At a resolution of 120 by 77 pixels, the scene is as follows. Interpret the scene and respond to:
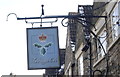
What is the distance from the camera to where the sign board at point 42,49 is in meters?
12.9

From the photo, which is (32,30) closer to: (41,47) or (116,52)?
(41,47)

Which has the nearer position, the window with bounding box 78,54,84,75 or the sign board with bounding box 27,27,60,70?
the sign board with bounding box 27,27,60,70

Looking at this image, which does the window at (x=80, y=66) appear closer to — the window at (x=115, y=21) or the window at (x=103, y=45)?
the window at (x=103, y=45)

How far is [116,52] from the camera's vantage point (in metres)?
13.3

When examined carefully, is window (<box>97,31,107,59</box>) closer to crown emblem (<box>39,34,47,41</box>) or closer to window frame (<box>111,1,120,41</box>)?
window frame (<box>111,1,120,41</box>)

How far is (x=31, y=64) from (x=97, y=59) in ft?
14.0

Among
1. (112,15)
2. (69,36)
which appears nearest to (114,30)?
(112,15)

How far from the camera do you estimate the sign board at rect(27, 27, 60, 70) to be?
12875 millimetres

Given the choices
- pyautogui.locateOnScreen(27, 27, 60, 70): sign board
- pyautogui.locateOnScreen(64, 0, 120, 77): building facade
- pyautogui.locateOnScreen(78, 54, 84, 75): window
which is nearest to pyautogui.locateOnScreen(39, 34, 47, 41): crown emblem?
pyautogui.locateOnScreen(27, 27, 60, 70): sign board

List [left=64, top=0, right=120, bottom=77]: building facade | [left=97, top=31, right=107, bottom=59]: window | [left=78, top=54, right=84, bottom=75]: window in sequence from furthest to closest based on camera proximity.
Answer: [left=78, top=54, right=84, bottom=75]: window, [left=97, top=31, right=107, bottom=59]: window, [left=64, top=0, right=120, bottom=77]: building facade

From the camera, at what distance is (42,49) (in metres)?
13.0

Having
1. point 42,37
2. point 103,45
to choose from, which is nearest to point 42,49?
point 42,37

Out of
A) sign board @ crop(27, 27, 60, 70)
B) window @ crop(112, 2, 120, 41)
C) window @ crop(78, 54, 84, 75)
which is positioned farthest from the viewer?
window @ crop(78, 54, 84, 75)

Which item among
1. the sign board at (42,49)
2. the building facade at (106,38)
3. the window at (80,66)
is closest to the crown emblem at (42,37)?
the sign board at (42,49)
